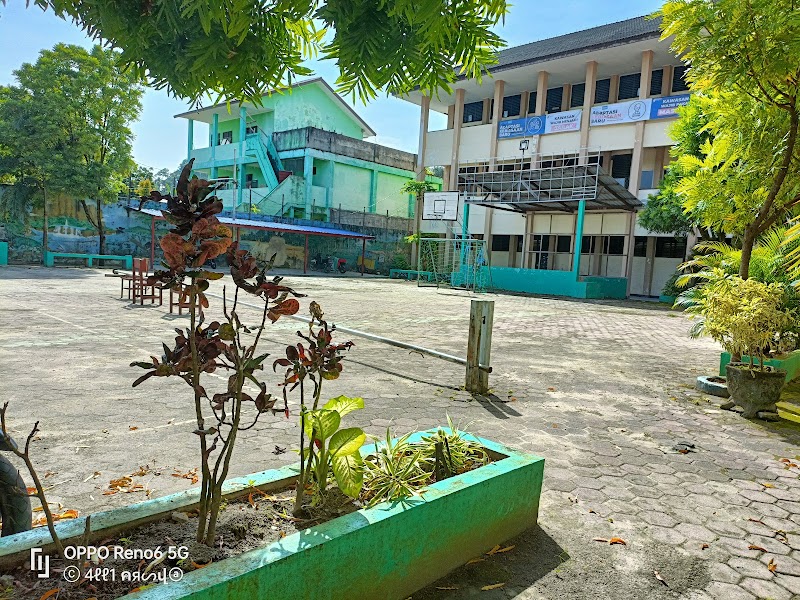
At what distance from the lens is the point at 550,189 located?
21.7 meters

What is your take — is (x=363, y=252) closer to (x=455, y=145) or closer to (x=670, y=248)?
(x=455, y=145)

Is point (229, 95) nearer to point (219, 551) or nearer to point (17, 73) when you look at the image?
point (219, 551)

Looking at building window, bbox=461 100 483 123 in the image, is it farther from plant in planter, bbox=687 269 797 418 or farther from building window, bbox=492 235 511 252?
plant in planter, bbox=687 269 797 418

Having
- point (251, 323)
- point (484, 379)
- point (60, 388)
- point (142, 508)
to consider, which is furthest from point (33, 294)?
point (142, 508)

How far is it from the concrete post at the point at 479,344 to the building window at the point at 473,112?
25613 mm

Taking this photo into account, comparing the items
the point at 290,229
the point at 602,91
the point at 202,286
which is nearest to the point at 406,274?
the point at 290,229

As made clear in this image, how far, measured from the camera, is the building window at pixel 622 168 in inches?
954

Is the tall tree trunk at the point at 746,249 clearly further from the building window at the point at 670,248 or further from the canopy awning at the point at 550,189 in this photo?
the building window at the point at 670,248

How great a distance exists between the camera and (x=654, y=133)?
2253cm

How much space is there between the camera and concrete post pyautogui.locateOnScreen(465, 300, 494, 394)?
537 cm

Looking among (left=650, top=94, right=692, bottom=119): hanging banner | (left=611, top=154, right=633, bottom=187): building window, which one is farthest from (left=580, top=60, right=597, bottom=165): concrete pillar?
(left=650, top=94, right=692, bottom=119): hanging banner

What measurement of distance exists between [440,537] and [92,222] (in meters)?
28.1

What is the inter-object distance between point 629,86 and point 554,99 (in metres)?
3.63

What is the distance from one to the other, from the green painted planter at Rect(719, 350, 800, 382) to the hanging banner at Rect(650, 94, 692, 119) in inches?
703
